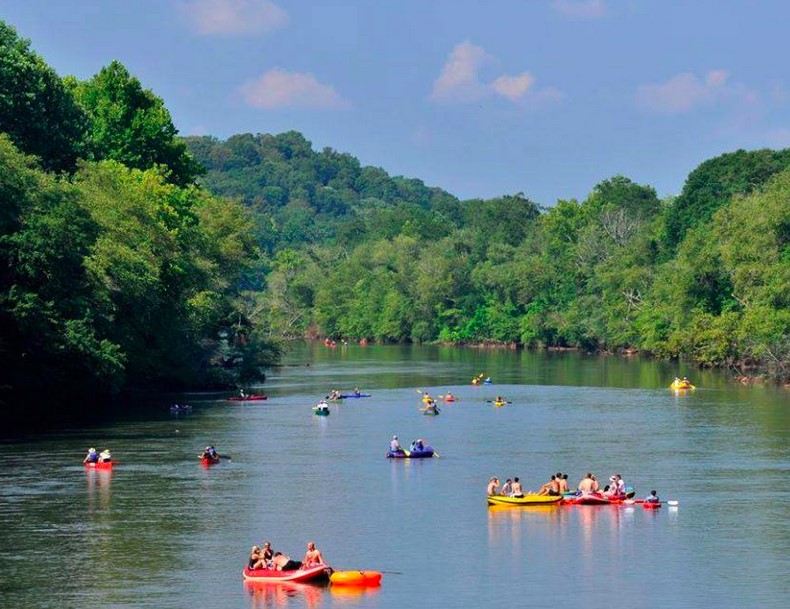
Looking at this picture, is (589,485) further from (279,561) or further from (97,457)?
(97,457)

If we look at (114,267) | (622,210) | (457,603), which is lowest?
(457,603)

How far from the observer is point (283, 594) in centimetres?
4838

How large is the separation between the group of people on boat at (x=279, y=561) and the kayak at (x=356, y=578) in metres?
0.82

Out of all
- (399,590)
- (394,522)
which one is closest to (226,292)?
(394,522)

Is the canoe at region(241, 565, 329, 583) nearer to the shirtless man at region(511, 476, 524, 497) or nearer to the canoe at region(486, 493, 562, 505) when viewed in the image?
the canoe at region(486, 493, 562, 505)

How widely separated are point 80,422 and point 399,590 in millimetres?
42888

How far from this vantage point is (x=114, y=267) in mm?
90250

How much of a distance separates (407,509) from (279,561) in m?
12.3

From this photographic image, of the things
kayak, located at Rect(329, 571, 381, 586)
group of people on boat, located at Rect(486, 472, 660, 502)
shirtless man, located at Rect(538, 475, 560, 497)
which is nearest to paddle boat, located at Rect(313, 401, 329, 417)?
group of people on boat, located at Rect(486, 472, 660, 502)

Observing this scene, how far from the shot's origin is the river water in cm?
4850

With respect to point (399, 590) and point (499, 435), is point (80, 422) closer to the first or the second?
point (499, 435)

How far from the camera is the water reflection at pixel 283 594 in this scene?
47.2m

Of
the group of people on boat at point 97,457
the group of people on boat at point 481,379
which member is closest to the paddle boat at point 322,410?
the group of people on boat at point 97,457

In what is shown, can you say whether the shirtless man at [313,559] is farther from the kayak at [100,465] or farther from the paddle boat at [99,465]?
the kayak at [100,465]
